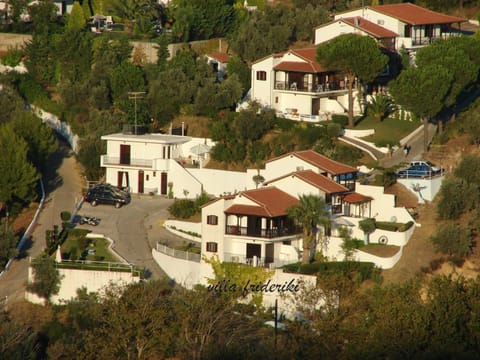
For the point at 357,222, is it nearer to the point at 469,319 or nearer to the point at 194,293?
the point at 194,293

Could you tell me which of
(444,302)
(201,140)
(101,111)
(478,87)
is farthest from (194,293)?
(478,87)

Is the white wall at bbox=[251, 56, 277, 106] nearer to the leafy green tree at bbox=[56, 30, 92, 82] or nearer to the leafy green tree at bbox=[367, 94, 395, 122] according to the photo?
the leafy green tree at bbox=[367, 94, 395, 122]

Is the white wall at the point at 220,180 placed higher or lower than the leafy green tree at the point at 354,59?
lower

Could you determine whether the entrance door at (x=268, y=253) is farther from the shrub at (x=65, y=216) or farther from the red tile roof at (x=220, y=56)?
the red tile roof at (x=220, y=56)

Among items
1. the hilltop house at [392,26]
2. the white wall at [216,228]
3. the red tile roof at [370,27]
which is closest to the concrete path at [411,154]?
the red tile roof at [370,27]

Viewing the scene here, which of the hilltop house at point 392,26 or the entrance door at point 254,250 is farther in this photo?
the hilltop house at point 392,26

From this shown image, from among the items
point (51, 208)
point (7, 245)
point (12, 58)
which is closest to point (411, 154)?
point (51, 208)

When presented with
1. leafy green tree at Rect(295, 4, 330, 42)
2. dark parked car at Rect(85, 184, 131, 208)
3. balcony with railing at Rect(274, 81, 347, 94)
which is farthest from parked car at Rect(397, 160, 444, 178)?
leafy green tree at Rect(295, 4, 330, 42)

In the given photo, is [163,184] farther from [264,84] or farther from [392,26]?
[392,26]
